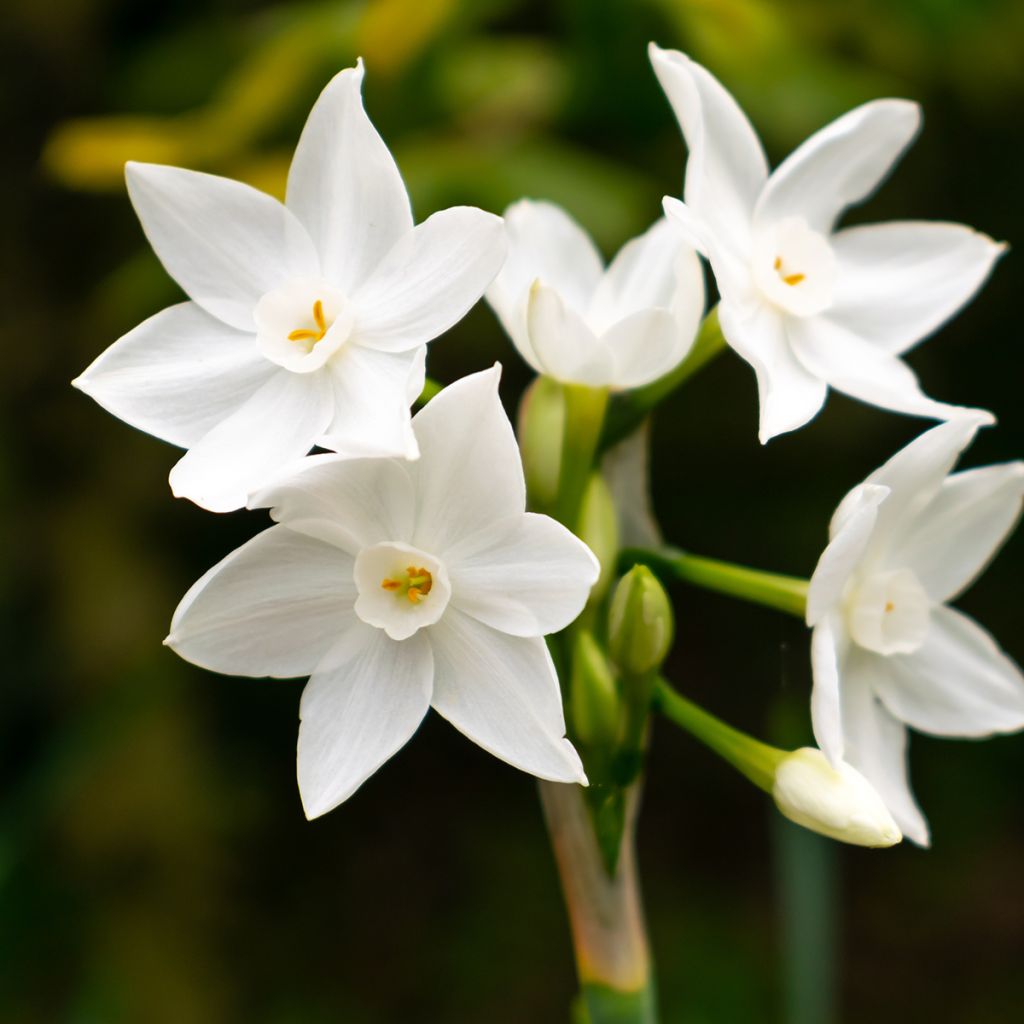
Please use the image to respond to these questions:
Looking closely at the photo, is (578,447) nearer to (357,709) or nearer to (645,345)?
(645,345)

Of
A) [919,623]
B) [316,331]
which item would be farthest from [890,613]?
[316,331]

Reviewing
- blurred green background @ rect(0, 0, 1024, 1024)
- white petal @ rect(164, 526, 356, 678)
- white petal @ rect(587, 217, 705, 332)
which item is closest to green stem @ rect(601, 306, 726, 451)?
white petal @ rect(587, 217, 705, 332)

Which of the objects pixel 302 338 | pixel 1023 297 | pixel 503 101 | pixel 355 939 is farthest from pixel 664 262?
pixel 355 939

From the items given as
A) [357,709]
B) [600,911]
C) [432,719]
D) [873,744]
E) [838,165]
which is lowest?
[432,719]

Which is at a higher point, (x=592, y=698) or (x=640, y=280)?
(x=640, y=280)

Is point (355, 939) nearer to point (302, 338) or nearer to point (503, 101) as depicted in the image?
point (503, 101)

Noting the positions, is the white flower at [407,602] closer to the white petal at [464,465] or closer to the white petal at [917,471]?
the white petal at [464,465]

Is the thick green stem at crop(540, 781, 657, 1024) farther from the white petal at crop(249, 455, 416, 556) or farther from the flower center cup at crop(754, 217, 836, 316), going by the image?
the flower center cup at crop(754, 217, 836, 316)
